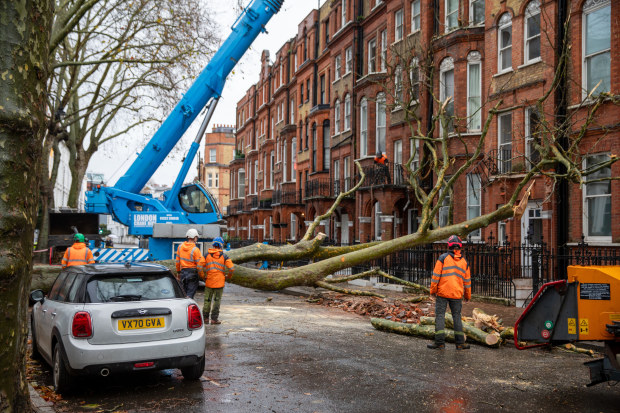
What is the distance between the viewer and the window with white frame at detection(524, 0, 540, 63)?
20.3 meters

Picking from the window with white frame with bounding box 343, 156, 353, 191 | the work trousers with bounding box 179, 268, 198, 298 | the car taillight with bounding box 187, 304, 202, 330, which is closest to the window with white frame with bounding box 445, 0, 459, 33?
the window with white frame with bounding box 343, 156, 353, 191

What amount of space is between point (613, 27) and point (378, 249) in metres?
10.5

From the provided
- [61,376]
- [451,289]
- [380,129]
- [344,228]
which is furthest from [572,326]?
[344,228]

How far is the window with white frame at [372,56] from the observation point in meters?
30.8

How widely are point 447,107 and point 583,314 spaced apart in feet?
62.0

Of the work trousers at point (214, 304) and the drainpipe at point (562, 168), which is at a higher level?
the drainpipe at point (562, 168)

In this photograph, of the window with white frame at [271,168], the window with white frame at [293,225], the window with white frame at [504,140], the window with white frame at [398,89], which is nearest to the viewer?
the window with white frame at [398,89]

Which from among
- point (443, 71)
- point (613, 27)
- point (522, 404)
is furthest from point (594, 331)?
point (443, 71)

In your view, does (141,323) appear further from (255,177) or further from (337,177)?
(255,177)

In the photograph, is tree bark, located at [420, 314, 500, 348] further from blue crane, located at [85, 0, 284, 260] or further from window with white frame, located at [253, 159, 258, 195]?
window with white frame, located at [253, 159, 258, 195]

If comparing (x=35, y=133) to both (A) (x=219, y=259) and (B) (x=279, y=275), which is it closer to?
(A) (x=219, y=259)

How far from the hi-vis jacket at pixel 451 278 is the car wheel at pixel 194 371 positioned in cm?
441

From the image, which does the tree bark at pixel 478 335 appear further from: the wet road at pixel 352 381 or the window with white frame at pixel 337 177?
the window with white frame at pixel 337 177

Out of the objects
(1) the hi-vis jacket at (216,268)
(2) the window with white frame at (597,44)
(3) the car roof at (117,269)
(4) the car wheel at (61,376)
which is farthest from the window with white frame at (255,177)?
(4) the car wheel at (61,376)
